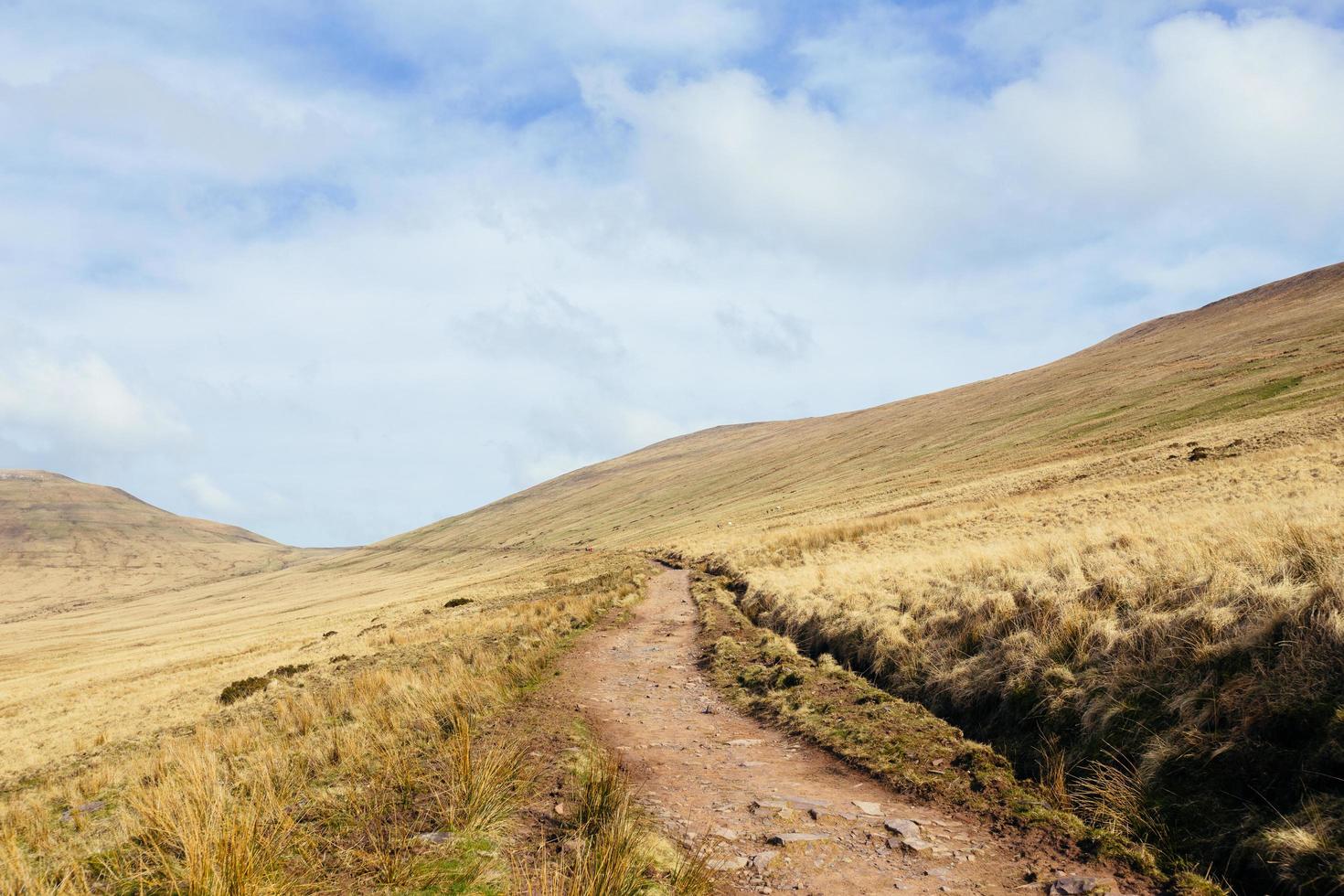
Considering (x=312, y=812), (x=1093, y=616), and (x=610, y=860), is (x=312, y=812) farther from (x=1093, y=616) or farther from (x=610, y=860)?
(x=1093, y=616)

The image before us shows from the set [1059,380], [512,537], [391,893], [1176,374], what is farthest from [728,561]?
[512,537]

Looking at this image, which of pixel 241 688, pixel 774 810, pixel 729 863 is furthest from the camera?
pixel 241 688

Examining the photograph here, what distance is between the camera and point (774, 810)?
311 inches

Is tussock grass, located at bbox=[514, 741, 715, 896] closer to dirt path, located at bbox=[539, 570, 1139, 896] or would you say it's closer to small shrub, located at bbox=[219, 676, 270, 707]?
dirt path, located at bbox=[539, 570, 1139, 896]

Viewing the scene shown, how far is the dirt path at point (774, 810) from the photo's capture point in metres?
6.42

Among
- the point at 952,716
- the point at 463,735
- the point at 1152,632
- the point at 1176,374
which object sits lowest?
the point at 952,716

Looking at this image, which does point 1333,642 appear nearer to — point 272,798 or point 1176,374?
point 272,798

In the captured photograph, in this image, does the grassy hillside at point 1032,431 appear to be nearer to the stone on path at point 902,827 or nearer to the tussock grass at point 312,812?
the stone on path at point 902,827

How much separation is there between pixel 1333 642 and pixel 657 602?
23.1 metres

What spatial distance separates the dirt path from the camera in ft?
21.1

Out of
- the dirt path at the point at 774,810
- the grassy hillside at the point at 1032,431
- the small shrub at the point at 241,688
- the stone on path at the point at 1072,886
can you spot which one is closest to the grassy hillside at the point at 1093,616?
the small shrub at the point at 241,688

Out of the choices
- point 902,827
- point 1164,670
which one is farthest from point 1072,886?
point 1164,670

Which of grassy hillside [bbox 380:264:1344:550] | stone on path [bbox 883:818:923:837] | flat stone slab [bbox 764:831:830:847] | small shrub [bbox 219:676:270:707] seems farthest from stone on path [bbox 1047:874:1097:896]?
grassy hillside [bbox 380:264:1344:550]

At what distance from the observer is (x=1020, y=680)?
9.91m
